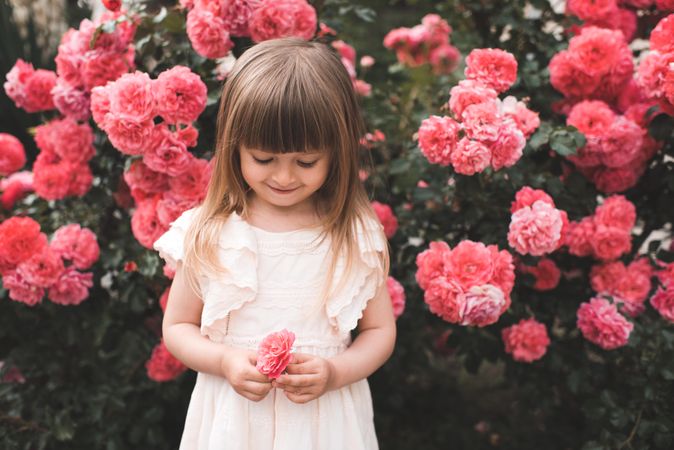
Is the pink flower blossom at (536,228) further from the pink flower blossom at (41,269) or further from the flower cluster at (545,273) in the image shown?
the pink flower blossom at (41,269)

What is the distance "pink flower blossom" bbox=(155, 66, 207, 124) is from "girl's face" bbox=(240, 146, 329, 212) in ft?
1.20

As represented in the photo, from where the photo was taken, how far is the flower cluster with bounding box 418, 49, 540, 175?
5.56 ft

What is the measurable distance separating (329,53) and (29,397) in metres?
1.59

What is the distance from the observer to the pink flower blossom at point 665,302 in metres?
1.92

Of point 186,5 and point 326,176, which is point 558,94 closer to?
point 326,176

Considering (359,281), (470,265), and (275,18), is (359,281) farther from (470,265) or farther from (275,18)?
(275,18)

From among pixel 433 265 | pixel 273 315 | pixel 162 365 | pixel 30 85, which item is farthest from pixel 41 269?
pixel 433 265

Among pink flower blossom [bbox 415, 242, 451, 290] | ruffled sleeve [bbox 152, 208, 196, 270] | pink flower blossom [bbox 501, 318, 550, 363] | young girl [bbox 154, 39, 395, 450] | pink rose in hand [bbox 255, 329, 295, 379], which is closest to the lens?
pink rose in hand [bbox 255, 329, 295, 379]

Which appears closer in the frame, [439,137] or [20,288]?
[439,137]

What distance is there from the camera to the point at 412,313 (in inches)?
89.2

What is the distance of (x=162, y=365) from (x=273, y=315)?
0.74 m

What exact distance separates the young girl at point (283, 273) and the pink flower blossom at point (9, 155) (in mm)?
1005

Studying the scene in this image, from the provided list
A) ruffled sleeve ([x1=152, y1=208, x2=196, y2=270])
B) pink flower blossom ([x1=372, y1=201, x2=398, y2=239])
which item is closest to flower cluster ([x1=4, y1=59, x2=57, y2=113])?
ruffled sleeve ([x1=152, y1=208, x2=196, y2=270])

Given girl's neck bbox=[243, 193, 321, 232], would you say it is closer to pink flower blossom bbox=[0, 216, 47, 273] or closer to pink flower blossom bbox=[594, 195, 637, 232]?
pink flower blossom bbox=[0, 216, 47, 273]
